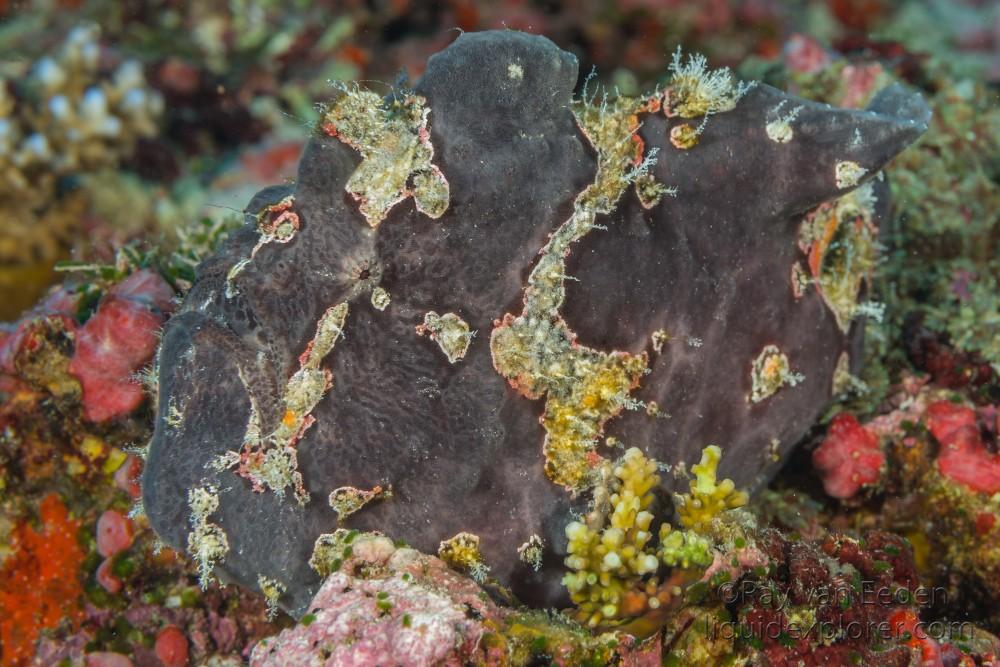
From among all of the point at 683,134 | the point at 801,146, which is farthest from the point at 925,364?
the point at 683,134

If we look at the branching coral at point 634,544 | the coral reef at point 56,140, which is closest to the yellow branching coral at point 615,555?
the branching coral at point 634,544

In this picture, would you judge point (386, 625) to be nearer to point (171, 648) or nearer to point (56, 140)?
point (171, 648)

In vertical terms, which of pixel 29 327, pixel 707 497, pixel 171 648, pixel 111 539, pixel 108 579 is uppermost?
pixel 707 497

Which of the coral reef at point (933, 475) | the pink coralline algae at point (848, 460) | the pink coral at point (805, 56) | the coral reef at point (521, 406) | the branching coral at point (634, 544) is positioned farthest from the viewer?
the pink coral at point (805, 56)

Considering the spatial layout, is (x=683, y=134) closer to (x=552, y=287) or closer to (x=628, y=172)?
(x=628, y=172)

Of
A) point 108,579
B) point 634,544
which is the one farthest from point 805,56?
point 108,579

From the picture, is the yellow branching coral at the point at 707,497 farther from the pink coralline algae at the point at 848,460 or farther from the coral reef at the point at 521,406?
the pink coralline algae at the point at 848,460

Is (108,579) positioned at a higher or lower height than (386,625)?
lower
